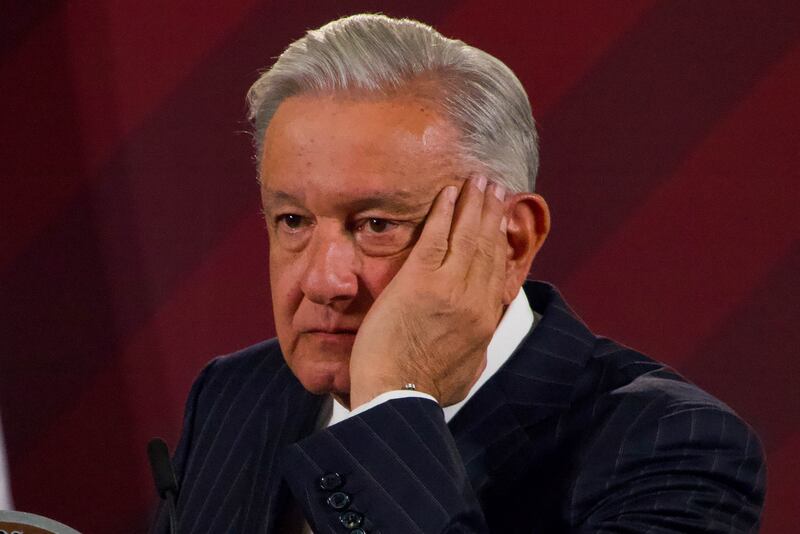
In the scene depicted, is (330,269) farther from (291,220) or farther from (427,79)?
(427,79)

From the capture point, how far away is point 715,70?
7.43 feet

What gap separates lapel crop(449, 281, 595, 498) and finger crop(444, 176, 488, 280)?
8.1 inches

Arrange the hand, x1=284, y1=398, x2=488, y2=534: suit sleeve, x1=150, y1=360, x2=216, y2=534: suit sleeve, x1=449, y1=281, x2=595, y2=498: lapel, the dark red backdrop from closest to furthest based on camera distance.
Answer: x1=284, y1=398, x2=488, y2=534: suit sleeve < the hand < x1=449, y1=281, x2=595, y2=498: lapel < x1=150, y1=360, x2=216, y2=534: suit sleeve < the dark red backdrop

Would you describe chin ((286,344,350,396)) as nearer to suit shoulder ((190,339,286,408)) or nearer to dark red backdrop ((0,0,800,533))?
suit shoulder ((190,339,286,408))

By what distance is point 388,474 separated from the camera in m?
1.44

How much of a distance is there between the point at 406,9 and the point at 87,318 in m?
0.94

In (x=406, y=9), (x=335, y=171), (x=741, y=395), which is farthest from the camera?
(x=406, y=9)

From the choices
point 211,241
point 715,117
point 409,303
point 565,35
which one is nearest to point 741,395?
point 715,117

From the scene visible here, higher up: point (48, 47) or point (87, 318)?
point (48, 47)

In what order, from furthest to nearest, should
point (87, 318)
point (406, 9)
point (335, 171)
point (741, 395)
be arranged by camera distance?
point (87, 318)
point (406, 9)
point (741, 395)
point (335, 171)

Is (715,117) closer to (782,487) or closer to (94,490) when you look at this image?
(782,487)

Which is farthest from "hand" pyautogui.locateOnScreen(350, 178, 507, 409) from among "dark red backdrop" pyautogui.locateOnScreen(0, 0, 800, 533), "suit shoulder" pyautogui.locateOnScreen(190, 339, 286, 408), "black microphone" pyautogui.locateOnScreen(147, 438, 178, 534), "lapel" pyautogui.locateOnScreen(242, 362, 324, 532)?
"dark red backdrop" pyautogui.locateOnScreen(0, 0, 800, 533)

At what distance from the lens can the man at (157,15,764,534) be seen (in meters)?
1.47

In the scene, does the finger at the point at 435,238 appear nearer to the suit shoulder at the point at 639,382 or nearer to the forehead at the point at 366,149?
the forehead at the point at 366,149
